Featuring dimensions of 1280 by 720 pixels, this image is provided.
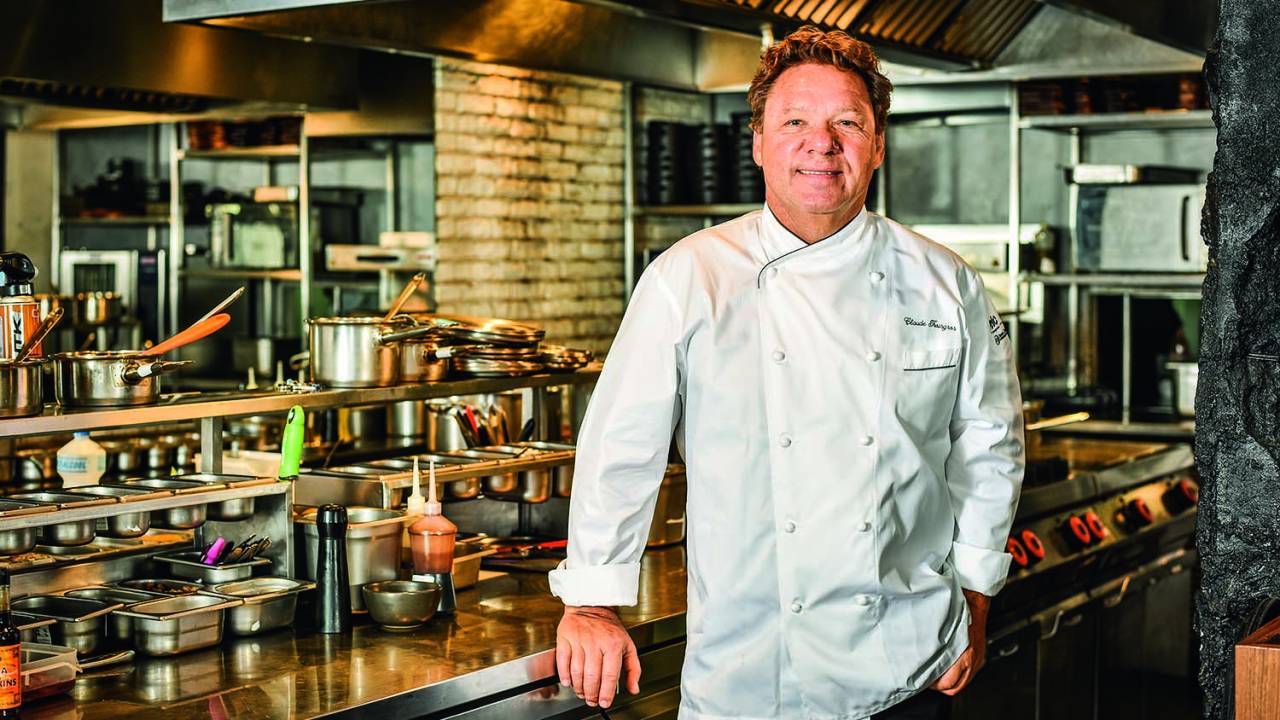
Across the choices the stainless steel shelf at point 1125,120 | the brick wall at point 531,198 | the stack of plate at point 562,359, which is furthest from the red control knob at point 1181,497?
the brick wall at point 531,198

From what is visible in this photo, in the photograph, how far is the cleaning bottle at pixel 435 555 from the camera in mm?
3166

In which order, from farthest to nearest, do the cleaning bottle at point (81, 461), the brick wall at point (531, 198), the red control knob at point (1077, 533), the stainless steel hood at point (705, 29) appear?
the brick wall at point (531, 198), the red control knob at point (1077, 533), the stainless steel hood at point (705, 29), the cleaning bottle at point (81, 461)

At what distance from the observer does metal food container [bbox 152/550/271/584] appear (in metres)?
3.07

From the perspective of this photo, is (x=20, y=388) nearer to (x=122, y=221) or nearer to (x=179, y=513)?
(x=179, y=513)

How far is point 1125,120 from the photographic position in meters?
6.31

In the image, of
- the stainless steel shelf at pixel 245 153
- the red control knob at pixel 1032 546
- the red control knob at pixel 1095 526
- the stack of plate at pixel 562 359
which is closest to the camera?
the stack of plate at pixel 562 359

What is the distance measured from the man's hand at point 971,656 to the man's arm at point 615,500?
1.62 feet

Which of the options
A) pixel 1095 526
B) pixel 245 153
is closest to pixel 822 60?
pixel 1095 526

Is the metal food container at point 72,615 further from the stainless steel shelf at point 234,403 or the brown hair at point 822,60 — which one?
the brown hair at point 822,60

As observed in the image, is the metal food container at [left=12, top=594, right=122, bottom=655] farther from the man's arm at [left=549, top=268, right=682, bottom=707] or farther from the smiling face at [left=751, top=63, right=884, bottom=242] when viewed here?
the smiling face at [left=751, top=63, right=884, bottom=242]

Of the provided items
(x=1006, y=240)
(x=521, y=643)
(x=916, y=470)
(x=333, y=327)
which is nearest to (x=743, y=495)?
(x=916, y=470)

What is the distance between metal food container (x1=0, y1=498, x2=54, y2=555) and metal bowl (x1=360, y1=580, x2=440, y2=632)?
625 millimetres

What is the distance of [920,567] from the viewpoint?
2.47m

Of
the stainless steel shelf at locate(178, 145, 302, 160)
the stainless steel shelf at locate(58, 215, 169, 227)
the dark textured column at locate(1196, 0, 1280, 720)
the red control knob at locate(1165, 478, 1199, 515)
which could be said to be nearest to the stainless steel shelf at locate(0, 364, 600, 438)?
the dark textured column at locate(1196, 0, 1280, 720)
